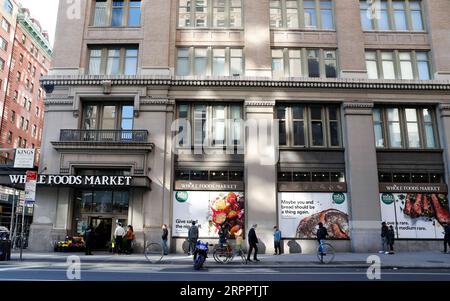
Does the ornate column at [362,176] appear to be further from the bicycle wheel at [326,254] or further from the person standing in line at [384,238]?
the bicycle wheel at [326,254]

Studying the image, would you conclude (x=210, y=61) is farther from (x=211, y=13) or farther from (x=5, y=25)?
(x=5, y=25)

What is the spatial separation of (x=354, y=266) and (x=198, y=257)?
6.86m

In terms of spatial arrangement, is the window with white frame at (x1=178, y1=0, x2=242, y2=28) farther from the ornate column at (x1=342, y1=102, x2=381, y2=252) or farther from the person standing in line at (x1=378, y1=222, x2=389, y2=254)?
the person standing in line at (x1=378, y1=222, x2=389, y2=254)

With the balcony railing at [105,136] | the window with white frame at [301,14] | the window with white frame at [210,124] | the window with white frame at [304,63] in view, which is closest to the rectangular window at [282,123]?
the window with white frame at [304,63]

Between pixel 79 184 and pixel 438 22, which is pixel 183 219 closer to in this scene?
pixel 79 184

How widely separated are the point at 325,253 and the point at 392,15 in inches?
783

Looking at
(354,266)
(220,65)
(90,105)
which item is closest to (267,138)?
(220,65)

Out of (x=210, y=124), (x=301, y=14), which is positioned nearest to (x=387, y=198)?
(x=210, y=124)

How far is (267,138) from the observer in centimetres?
2519

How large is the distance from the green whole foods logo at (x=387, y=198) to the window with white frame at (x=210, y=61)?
1328 cm

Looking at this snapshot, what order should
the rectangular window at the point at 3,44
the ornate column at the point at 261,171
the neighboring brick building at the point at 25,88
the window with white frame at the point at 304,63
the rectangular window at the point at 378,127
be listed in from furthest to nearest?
the neighboring brick building at the point at 25,88 < the rectangular window at the point at 3,44 < the window with white frame at the point at 304,63 < the rectangular window at the point at 378,127 < the ornate column at the point at 261,171

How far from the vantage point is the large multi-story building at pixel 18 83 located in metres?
47.2

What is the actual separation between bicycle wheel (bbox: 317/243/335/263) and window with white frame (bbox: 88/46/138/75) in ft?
59.1
